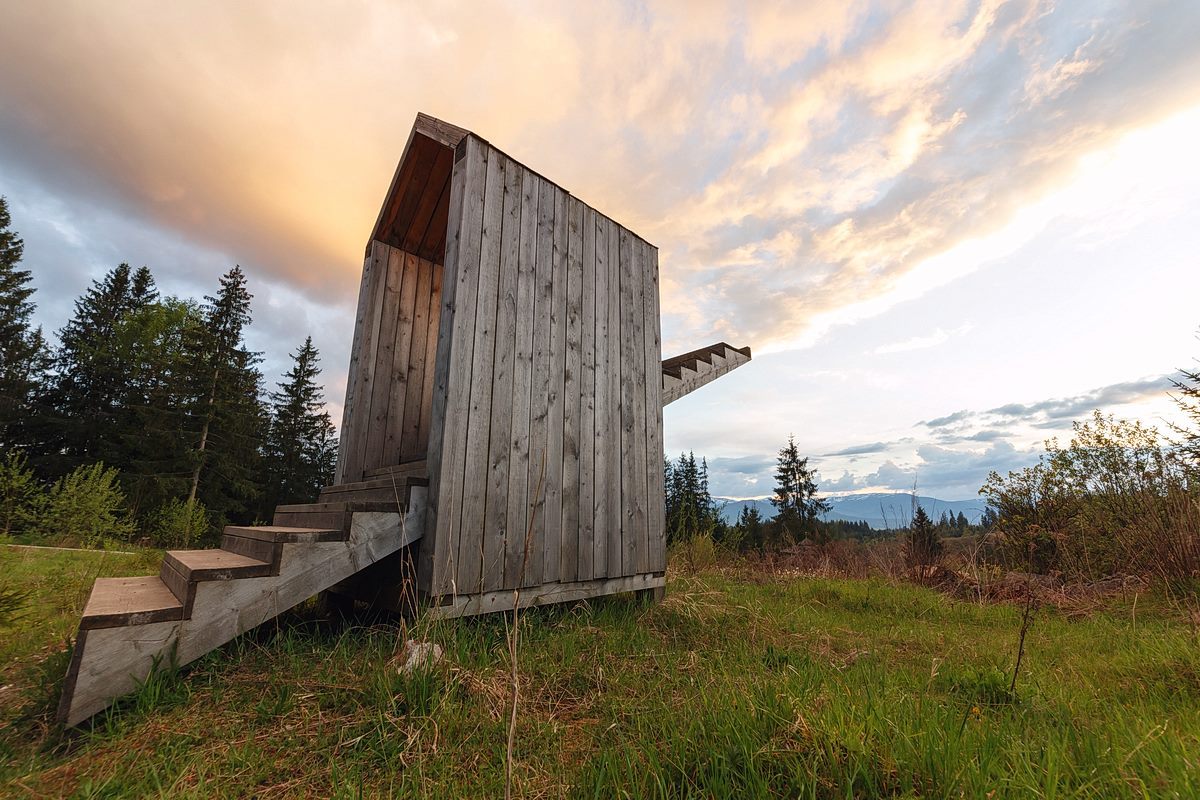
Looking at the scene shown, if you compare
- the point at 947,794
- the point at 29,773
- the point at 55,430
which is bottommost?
the point at 29,773

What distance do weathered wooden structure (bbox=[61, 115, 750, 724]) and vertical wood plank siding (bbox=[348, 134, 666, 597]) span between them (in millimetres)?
13

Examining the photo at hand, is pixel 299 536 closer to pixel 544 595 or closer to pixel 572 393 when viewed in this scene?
pixel 544 595

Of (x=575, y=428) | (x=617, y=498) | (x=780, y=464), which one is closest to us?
(x=575, y=428)

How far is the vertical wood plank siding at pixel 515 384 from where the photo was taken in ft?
9.78

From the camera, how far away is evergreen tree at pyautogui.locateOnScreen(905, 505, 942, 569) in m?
6.39

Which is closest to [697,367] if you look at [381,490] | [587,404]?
[587,404]

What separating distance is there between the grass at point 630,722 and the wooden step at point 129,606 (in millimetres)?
241

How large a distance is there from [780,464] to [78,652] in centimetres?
4034

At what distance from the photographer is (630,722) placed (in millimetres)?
1967

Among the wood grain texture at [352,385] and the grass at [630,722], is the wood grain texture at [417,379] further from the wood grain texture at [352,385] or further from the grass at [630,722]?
the grass at [630,722]

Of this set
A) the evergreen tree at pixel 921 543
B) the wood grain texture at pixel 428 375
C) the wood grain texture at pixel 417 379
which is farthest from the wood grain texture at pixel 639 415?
the evergreen tree at pixel 921 543

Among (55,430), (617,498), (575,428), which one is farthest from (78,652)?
(55,430)

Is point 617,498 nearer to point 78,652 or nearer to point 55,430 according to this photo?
point 78,652

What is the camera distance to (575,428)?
369 cm
